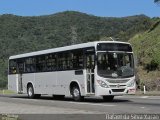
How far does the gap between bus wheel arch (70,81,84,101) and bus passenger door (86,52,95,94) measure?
1257mm

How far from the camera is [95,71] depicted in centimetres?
2594

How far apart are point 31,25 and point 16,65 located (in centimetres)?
8059

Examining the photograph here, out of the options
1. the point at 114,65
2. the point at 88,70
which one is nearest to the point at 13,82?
the point at 88,70

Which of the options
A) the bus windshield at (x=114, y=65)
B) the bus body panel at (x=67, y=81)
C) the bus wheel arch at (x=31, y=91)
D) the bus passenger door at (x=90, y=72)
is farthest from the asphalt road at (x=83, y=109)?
the bus wheel arch at (x=31, y=91)

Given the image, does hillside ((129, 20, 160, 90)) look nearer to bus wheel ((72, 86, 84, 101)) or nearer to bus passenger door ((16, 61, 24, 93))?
bus passenger door ((16, 61, 24, 93))

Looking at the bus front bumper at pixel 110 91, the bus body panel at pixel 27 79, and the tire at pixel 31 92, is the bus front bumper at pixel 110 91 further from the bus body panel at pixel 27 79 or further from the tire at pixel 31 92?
the tire at pixel 31 92

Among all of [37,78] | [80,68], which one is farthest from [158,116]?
[37,78]

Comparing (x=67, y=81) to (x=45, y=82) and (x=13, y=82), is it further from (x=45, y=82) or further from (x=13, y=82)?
(x=13, y=82)

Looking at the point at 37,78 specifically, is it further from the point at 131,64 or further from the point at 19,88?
the point at 131,64

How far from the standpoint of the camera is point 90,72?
2650 cm

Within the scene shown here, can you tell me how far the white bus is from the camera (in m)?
26.0

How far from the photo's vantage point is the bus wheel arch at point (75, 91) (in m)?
28.0

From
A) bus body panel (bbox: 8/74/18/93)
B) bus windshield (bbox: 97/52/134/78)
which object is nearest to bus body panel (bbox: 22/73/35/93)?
bus body panel (bbox: 8/74/18/93)

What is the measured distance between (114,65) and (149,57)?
2528 cm
